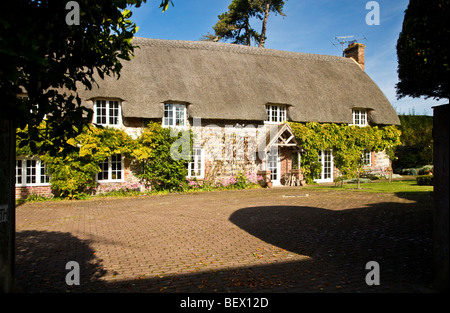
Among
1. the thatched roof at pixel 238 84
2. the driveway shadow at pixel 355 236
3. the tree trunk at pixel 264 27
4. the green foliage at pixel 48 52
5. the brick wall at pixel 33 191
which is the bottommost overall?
the driveway shadow at pixel 355 236

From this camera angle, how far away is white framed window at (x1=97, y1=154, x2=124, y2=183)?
15797mm

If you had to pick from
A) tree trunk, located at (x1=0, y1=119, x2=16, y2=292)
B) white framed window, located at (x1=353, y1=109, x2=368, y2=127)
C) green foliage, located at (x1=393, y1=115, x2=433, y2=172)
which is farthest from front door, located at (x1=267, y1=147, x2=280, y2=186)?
tree trunk, located at (x1=0, y1=119, x2=16, y2=292)

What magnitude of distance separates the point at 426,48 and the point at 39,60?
4.32 m

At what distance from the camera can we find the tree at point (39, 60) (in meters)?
2.36

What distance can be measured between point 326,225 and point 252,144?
10931mm

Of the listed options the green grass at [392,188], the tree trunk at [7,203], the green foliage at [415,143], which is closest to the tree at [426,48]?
the tree trunk at [7,203]

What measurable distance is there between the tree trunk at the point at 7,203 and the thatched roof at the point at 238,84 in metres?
12.7

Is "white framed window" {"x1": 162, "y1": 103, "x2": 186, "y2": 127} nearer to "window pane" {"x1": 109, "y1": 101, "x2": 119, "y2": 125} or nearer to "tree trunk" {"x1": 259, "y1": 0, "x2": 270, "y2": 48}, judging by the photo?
"window pane" {"x1": 109, "y1": 101, "x2": 119, "y2": 125}

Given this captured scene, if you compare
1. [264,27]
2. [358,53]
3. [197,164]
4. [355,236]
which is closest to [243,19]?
[264,27]

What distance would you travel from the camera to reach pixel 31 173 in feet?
47.5

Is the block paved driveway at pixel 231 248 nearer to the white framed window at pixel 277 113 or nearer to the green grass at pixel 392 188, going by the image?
the green grass at pixel 392 188

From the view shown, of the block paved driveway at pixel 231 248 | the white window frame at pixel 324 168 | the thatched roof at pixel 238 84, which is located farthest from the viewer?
the white window frame at pixel 324 168

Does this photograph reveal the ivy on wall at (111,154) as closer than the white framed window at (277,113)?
Yes

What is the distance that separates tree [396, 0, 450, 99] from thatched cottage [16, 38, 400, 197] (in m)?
13.2
